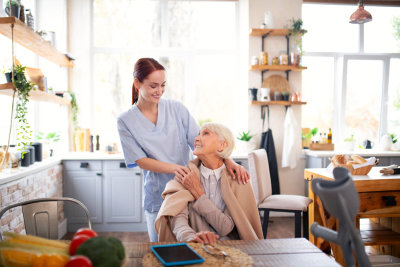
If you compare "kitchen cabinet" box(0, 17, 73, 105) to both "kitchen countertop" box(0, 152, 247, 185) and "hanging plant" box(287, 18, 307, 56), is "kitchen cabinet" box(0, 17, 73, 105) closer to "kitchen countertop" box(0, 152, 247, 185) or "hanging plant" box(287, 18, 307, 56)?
"kitchen countertop" box(0, 152, 247, 185)

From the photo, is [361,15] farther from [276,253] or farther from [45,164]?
[45,164]

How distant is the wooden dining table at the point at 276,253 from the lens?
131 centimetres

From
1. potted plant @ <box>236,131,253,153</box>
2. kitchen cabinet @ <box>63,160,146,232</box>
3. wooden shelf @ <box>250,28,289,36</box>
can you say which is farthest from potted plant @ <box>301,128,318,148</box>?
kitchen cabinet @ <box>63,160,146,232</box>

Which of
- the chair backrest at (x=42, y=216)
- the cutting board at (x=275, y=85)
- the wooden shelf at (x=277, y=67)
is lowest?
the chair backrest at (x=42, y=216)

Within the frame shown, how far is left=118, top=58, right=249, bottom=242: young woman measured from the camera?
2.07m

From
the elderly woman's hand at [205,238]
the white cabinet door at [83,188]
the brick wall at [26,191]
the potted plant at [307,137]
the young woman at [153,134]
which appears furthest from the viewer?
the potted plant at [307,137]

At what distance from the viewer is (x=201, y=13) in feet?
16.5

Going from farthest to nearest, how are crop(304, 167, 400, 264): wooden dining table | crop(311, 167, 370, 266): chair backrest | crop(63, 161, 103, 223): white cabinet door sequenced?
crop(63, 161, 103, 223): white cabinet door → crop(304, 167, 400, 264): wooden dining table → crop(311, 167, 370, 266): chair backrest

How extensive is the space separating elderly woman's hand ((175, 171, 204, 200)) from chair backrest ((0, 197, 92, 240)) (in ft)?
1.71

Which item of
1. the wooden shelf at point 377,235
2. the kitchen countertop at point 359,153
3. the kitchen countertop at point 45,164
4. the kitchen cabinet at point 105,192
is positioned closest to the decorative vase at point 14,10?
the kitchen countertop at point 45,164

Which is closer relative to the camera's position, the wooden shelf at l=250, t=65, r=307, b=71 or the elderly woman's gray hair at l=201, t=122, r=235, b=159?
the elderly woman's gray hair at l=201, t=122, r=235, b=159

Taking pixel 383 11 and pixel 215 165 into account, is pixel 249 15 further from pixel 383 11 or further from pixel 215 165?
pixel 215 165

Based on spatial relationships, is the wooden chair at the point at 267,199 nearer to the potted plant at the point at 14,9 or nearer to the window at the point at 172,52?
the window at the point at 172,52

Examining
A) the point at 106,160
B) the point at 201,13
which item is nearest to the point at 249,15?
the point at 201,13
